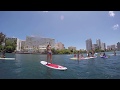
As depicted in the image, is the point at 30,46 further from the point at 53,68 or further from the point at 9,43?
the point at 53,68

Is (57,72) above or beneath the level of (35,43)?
beneath

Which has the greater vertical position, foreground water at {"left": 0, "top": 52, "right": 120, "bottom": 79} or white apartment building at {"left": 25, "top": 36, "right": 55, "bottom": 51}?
white apartment building at {"left": 25, "top": 36, "right": 55, "bottom": 51}

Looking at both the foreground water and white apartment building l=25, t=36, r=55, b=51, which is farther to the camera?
white apartment building l=25, t=36, r=55, b=51

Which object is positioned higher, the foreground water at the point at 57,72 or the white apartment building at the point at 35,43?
the white apartment building at the point at 35,43

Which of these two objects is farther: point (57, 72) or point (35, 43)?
point (35, 43)

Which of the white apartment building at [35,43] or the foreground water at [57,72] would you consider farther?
the white apartment building at [35,43]
